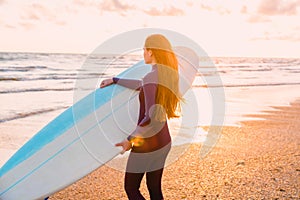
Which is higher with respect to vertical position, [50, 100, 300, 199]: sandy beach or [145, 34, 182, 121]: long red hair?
[145, 34, 182, 121]: long red hair

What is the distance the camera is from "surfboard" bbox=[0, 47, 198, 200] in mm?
3533

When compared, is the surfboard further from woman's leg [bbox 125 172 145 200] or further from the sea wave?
the sea wave

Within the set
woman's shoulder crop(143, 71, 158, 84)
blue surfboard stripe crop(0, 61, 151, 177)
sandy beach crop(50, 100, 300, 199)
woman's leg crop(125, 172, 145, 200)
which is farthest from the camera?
sandy beach crop(50, 100, 300, 199)

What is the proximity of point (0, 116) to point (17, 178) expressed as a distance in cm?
505

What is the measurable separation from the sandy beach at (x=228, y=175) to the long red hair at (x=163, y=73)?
1.64 m

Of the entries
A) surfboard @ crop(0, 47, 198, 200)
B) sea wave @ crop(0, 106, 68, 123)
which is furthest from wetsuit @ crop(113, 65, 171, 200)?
sea wave @ crop(0, 106, 68, 123)

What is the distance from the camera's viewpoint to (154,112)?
108 inches

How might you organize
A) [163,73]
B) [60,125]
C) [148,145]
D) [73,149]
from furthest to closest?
[60,125], [73,149], [148,145], [163,73]

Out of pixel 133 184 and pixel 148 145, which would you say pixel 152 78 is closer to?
pixel 148 145

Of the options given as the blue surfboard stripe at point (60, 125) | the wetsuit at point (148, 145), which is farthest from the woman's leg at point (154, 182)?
the blue surfboard stripe at point (60, 125)

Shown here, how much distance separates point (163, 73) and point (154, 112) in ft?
0.90

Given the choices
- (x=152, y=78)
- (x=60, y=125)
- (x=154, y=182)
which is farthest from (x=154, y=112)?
(x=60, y=125)

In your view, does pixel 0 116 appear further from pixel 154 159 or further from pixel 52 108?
pixel 154 159

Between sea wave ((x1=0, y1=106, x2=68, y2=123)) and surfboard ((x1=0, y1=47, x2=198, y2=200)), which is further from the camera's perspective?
sea wave ((x1=0, y1=106, x2=68, y2=123))
